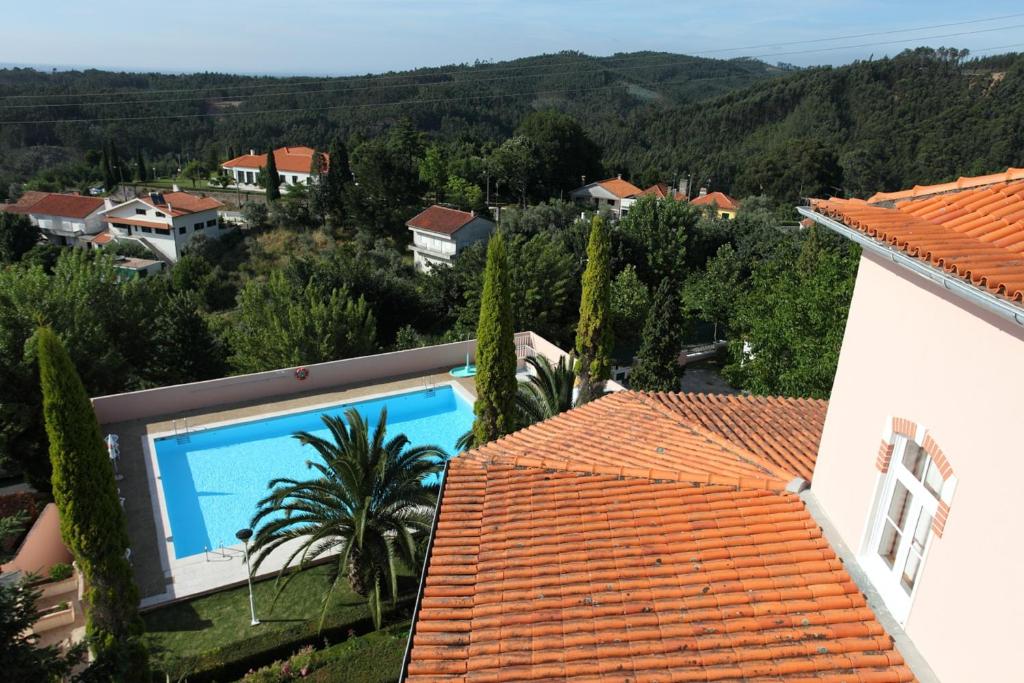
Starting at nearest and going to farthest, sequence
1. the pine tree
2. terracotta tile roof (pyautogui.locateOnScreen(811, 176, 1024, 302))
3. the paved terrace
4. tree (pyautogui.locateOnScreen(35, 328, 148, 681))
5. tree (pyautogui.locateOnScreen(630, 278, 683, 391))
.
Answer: terracotta tile roof (pyautogui.locateOnScreen(811, 176, 1024, 302)) → tree (pyautogui.locateOnScreen(35, 328, 148, 681)) → the paved terrace → tree (pyautogui.locateOnScreen(630, 278, 683, 391)) → the pine tree

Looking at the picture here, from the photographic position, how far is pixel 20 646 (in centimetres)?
671

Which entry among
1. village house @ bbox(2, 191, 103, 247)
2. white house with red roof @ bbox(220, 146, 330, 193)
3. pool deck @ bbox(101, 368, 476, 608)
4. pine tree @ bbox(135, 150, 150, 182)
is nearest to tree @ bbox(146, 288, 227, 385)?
pool deck @ bbox(101, 368, 476, 608)

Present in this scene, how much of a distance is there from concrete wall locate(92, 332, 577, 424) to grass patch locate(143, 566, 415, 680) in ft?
26.5

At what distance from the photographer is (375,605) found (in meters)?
10.6

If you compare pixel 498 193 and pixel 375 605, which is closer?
pixel 375 605

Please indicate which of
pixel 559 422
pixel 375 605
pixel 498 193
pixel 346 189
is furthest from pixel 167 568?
pixel 498 193

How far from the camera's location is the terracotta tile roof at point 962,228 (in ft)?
12.3

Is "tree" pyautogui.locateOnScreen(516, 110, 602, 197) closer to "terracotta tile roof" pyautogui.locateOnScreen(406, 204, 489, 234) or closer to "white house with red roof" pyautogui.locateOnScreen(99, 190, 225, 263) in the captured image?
"terracotta tile roof" pyautogui.locateOnScreen(406, 204, 489, 234)

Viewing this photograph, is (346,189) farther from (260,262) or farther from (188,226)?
(188,226)

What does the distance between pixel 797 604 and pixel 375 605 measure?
7.44 metres

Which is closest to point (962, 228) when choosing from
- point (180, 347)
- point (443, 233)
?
point (180, 347)

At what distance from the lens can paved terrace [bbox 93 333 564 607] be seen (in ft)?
42.6

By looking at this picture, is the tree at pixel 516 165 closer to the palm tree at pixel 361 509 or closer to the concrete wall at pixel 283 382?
the concrete wall at pixel 283 382

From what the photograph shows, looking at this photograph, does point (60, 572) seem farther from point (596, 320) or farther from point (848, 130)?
point (848, 130)
